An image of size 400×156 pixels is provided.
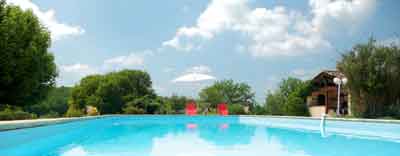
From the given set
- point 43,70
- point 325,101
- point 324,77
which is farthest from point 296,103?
point 43,70

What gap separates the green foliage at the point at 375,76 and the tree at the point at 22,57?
1218 centimetres

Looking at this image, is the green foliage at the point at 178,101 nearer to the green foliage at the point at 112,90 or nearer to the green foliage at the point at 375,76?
the green foliage at the point at 112,90

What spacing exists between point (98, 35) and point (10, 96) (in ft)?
23.6

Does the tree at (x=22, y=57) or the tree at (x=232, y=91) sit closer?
the tree at (x=22, y=57)

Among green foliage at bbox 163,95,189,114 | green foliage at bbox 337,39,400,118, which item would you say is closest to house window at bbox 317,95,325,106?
green foliage at bbox 163,95,189,114

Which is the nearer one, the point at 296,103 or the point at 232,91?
the point at 296,103

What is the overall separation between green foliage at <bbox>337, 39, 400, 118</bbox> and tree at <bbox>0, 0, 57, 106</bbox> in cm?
1218

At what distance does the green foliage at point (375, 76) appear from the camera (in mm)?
14125

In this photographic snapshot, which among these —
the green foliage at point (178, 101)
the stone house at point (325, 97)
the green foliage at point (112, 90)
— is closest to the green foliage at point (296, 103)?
the stone house at point (325, 97)

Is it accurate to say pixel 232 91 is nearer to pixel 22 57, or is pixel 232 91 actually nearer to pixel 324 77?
pixel 324 77

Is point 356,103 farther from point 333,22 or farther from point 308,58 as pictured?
point 308,58

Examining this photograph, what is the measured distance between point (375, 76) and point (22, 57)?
1305 cm

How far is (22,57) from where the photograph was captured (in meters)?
14.4

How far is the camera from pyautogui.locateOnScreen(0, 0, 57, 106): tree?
44.2 ft
